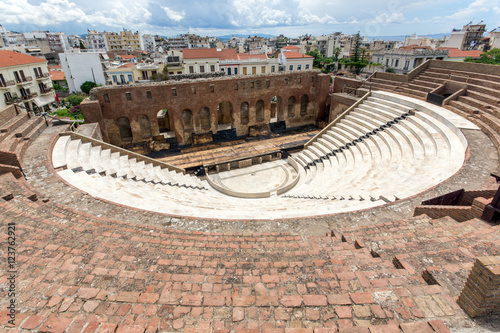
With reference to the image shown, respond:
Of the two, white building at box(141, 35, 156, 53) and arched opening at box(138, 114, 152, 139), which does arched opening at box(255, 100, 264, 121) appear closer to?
arched opening at box(138, 114, 152, 139)

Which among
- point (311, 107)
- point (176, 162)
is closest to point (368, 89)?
point (311, 107)

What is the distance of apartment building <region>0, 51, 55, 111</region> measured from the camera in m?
24.3

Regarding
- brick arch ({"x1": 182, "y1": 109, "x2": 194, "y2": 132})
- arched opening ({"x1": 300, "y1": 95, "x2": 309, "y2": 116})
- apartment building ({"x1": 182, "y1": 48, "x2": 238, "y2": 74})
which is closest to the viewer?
brick arch ({"x1": 182, "y1": 109, "x2": 194, "y2": 132})

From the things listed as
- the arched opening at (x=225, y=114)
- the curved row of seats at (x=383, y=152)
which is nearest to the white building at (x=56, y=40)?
the arched opening at (x=225, y=114)

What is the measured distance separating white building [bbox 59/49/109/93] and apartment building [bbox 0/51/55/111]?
26.1 feet

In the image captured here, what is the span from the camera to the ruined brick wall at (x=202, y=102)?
58.5ft

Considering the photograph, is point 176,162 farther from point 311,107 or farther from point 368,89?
point 368,89

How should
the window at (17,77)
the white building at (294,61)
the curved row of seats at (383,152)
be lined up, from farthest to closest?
the white building at (294,61) < the window at (17,77) < the curved row of seats at (383,152)

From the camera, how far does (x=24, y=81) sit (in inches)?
1046

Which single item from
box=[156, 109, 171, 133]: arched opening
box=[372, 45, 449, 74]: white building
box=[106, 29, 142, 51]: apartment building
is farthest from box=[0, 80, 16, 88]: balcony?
box=[106, 29, 142, 51]: apartment building

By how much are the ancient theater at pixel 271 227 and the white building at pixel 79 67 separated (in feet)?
88.2

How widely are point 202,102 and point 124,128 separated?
6.55m

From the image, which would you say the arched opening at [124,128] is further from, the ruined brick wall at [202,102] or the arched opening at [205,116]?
the arched opening at [205,116]

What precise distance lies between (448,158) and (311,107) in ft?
49.9
